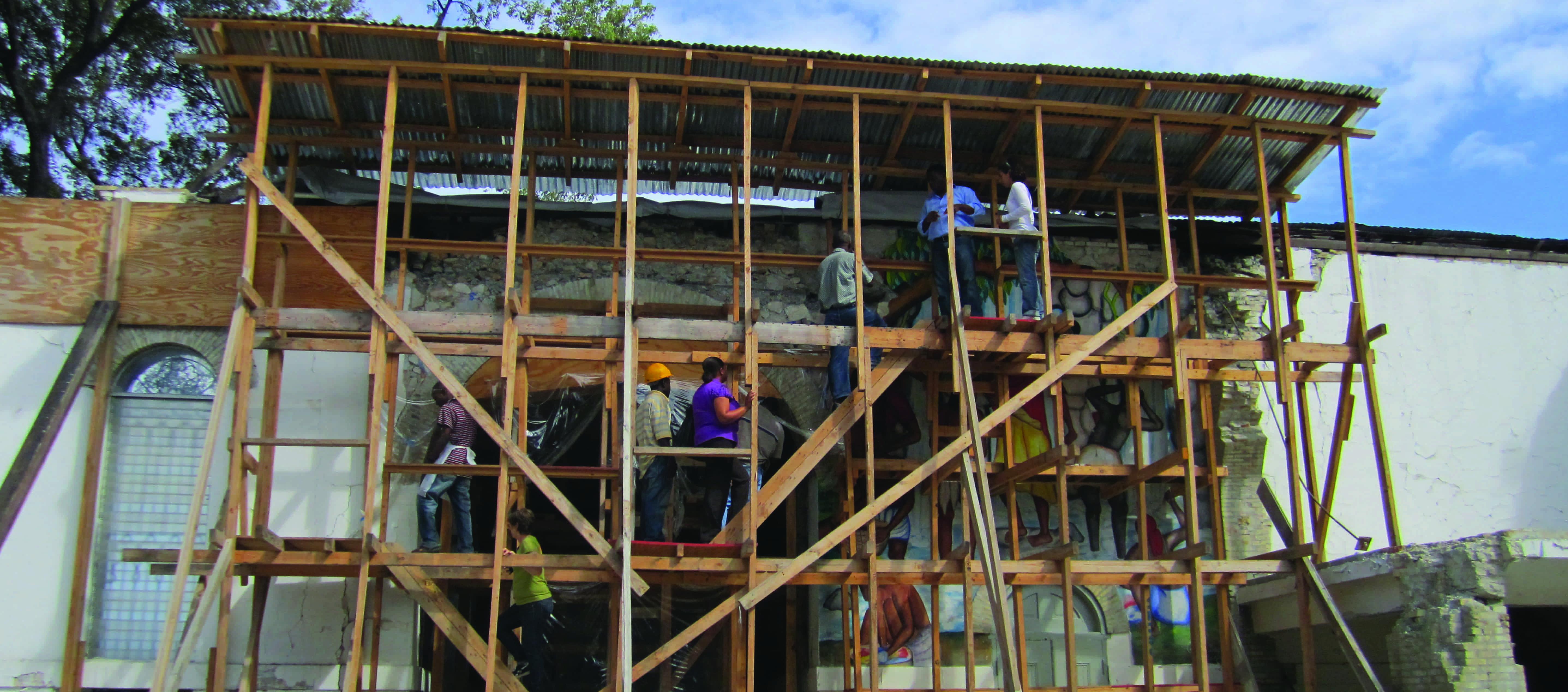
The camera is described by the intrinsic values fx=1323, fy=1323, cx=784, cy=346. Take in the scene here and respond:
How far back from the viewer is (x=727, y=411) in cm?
1059

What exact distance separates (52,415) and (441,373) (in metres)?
3.97

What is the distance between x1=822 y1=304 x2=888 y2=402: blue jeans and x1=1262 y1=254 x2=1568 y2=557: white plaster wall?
15.2ft

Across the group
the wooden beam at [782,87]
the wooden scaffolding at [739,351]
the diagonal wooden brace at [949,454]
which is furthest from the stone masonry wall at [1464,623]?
the wooden beam at [782,87]

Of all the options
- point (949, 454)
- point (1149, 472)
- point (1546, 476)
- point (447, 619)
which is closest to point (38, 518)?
point (447, 619)

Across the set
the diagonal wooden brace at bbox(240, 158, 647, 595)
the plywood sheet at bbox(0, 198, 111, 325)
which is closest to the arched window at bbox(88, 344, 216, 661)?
the plywood sheet at bbox(0, 198, 111, 325)

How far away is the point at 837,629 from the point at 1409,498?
6.38 m

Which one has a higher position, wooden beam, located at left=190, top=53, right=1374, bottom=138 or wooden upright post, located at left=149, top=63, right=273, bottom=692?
wooden beam, located at left=190, top=53, right=1374, bottom=138

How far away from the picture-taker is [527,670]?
38.0 feet

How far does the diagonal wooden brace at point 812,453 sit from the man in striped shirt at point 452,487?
7.26 ft

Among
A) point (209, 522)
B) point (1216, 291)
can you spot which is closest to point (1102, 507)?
point (1216, 291)

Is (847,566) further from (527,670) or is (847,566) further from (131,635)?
(131,635)

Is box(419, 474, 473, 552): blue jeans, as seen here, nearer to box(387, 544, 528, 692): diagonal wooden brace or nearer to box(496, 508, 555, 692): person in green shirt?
box(496, 508, 555, 692): person in green shirt

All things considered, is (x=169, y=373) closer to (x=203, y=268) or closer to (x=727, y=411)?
(x=203, y=268)

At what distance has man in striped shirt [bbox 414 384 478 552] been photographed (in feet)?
36.4
